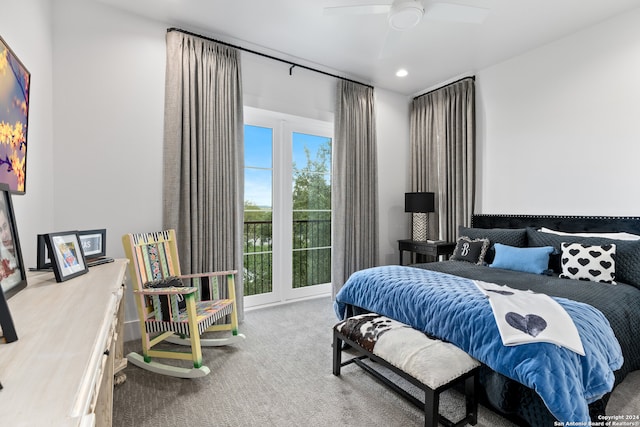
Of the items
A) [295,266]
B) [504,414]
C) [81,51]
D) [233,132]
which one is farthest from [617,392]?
[81,51]

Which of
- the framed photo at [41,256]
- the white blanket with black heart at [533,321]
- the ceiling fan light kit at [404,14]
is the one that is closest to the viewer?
the white blanket with black heart at [533,321]

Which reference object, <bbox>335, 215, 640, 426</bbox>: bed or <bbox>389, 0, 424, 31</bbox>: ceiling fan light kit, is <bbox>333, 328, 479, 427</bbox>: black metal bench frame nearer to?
<bbox>335, 215, 640, 426</bbox>: bed

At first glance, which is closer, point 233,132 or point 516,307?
point 516,307

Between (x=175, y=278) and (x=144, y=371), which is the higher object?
(x=175, y=278)

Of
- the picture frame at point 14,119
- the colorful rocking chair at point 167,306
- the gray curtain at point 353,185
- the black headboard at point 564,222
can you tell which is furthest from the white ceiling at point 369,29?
the colorful rocking chair at point 167,306

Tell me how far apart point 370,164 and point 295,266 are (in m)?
1.63

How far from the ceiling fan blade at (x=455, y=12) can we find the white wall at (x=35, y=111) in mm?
2556

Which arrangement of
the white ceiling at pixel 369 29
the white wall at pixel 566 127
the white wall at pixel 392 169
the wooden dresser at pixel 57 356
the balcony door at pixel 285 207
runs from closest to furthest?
the wooden dresser at pixel 57 356
the white ceiling at pixel 369 29
the white wall at pixel 566 127
the balcony door at pixel 285 207
the white wall at pixel 392 169

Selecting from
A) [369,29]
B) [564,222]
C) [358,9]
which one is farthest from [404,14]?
[564,222]

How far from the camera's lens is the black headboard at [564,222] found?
2732mm

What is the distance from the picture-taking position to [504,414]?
5.61 feet

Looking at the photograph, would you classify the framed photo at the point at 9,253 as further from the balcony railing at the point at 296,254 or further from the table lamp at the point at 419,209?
the table lamp at the point at 419,209

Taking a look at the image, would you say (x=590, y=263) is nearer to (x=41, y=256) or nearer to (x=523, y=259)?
(x=523, y=259)

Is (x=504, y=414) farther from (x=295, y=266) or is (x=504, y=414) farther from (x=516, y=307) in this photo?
(x=295, y=266)
